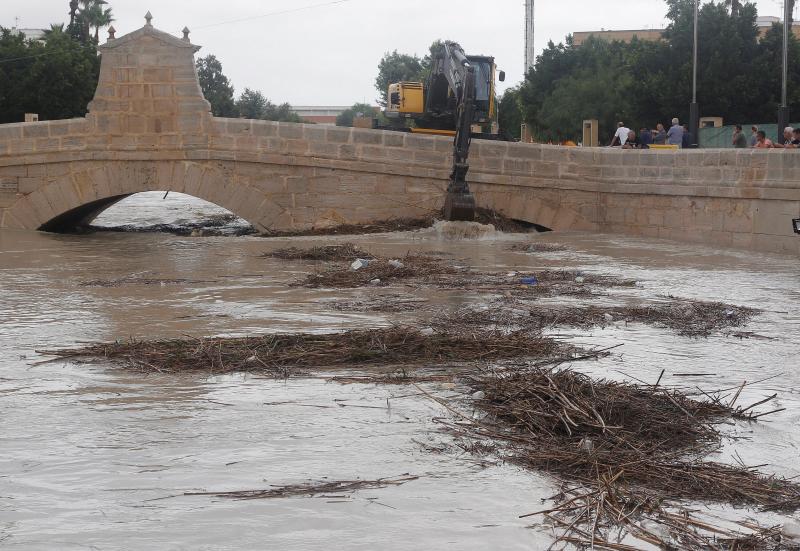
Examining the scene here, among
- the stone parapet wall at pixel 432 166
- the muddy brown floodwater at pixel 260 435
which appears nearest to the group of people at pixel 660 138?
the stone parapet wall at pixel 432 166

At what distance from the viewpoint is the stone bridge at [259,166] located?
18.5m

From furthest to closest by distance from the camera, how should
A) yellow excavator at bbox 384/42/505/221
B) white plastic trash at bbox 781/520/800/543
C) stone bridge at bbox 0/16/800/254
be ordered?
1. yellow excavator at bbox 384/42/505/221
2. stone bridge at bbox 0/16/800/254
3. white plastic trash at bbox 781/520/800/543

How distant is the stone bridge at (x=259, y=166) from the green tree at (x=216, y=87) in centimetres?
4400

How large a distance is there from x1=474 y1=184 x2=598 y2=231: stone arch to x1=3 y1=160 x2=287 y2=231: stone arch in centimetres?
363

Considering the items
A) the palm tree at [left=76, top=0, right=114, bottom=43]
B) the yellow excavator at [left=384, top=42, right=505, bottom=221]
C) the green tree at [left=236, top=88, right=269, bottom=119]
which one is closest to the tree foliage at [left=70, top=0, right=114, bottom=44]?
the palm tree at [left=76, top=0, right=114, bottom=43]

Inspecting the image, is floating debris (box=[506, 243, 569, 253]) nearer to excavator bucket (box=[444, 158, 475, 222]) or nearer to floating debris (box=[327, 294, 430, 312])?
excavator bucket (box=[444, 158, 475, 222])

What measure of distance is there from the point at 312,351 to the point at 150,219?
62.4ft

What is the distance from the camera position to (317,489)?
4.13 m

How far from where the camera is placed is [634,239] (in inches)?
686

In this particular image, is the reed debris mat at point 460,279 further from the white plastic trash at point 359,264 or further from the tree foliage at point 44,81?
the tree foliage at point 44,81

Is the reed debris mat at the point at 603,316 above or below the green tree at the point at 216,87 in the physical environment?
below

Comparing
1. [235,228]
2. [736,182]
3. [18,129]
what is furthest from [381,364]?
[235,228]

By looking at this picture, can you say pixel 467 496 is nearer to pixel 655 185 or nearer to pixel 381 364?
pixel 381 364

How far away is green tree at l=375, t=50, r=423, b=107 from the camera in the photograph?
89.1 meters
